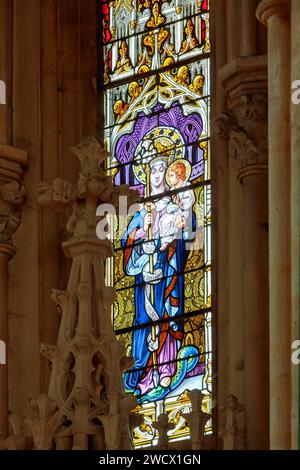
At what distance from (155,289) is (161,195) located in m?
0.61

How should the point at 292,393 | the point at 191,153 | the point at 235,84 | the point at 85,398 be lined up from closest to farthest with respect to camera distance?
the point at 292,393, the point at 85,398, the point at 235,84, the point at 191,153

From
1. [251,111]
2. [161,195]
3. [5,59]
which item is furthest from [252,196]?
[5,59]

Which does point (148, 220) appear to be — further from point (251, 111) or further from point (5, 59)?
point (251, 111)

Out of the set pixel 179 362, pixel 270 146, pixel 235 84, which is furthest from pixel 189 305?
pixel 270 146

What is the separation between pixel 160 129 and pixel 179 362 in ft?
5.33

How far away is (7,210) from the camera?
19.6 meters

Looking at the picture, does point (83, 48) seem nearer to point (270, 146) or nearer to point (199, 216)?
point (199, 216)

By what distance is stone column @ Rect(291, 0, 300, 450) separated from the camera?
49.9ft

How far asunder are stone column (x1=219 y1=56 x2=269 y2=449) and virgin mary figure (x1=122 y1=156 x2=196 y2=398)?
3.49 ft

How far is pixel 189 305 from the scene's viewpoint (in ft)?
62.7

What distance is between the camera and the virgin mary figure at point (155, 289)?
1914cm

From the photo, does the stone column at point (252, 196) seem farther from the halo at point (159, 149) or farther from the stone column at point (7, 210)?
the stone column at point (7, 210)

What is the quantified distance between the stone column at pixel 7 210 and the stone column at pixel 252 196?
5.68 ft

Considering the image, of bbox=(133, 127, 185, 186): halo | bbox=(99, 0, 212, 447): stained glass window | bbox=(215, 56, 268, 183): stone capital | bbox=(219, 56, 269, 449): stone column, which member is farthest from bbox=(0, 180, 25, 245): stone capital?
bbox=(215, 56, 268, 183): stone capital
